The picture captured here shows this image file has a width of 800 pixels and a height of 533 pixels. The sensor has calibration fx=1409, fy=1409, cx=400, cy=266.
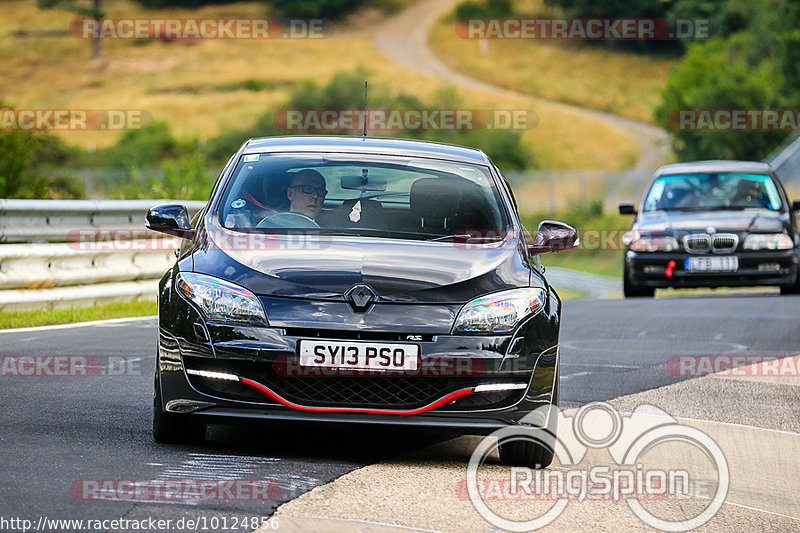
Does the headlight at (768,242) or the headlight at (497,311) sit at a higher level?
the headlight at (768,242)

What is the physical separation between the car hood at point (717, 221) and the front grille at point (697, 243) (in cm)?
10

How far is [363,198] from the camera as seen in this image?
7.40 metres

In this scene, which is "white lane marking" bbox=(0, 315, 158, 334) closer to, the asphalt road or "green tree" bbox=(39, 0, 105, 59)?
the asphalt road

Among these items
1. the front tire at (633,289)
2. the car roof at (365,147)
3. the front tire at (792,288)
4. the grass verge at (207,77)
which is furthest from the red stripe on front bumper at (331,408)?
the grass verge at (207,77)

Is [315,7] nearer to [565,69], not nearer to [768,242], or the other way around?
[565,69]

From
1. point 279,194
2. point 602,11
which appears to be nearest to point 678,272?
point 279,194

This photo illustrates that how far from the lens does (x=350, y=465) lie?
20.7 ft

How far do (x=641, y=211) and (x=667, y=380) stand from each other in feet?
28.3

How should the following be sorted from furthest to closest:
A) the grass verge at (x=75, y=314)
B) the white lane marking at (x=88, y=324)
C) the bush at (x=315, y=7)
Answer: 1. the bush at (x=315, y=7)
2. the grass verge at (x=75, y=314)
3. the white lane marking at (x=88, y=324)

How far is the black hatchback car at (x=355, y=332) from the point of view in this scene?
6199 mm

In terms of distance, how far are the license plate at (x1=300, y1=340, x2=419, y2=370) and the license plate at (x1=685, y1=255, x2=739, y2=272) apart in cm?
1162

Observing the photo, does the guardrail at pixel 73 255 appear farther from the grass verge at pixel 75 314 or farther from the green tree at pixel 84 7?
the green tree at pixel 84 7

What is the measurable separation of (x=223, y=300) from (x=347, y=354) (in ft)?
2.09

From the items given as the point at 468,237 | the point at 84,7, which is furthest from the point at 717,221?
the point at 84,7
